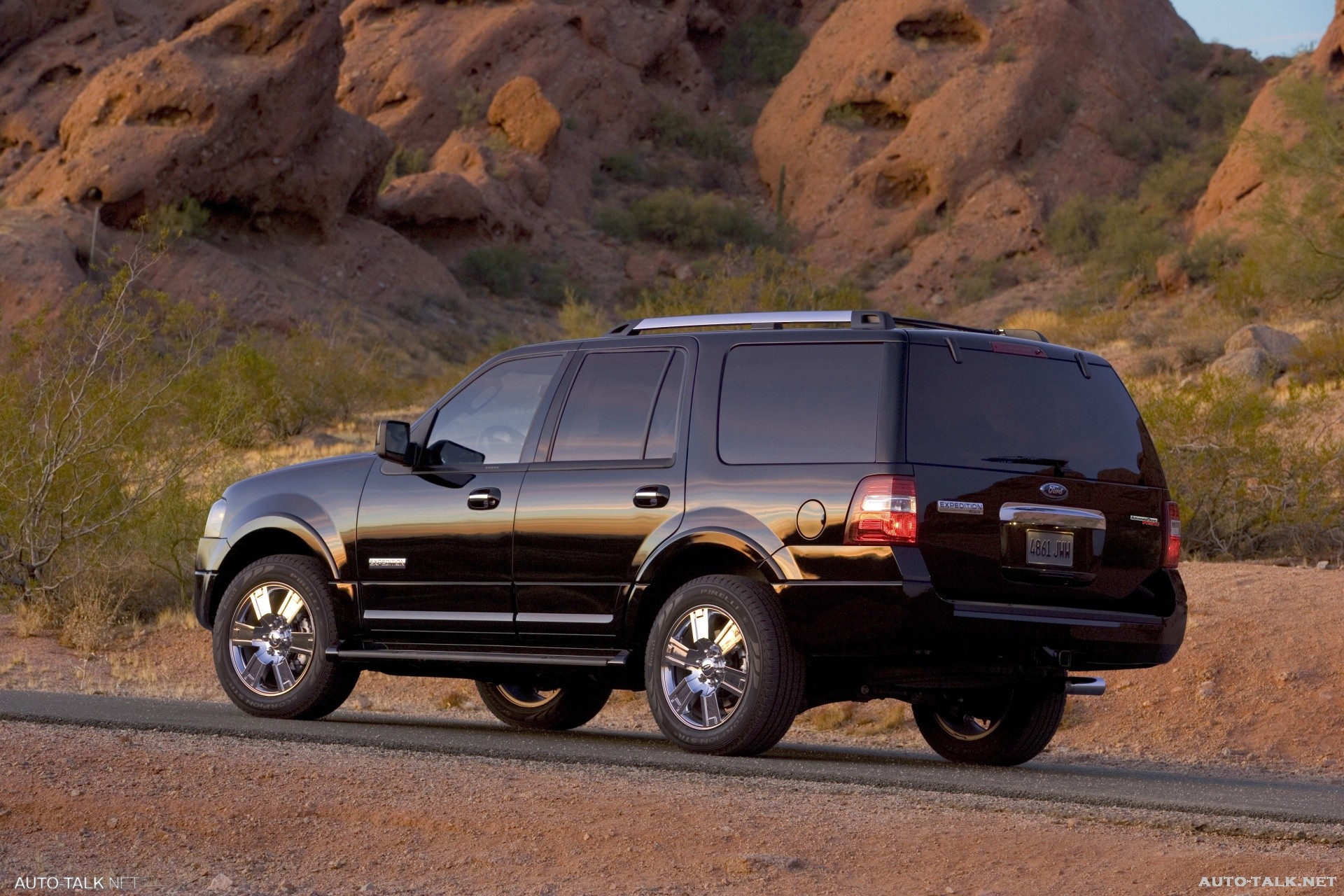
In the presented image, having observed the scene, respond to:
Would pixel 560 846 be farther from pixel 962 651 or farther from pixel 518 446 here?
pixel 518 446

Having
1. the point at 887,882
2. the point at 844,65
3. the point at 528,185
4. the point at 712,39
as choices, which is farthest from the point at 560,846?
the point at 712,39

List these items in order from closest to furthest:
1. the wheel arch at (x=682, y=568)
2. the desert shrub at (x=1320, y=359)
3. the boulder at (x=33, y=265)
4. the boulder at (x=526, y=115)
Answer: the wheel arch at (x=682, y=568)
the desert shrub at (x=1320, y=359)
the boulder at (x=33, y=265)
the boulder at (x=526, y=115)

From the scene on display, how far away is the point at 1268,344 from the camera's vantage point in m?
27.8

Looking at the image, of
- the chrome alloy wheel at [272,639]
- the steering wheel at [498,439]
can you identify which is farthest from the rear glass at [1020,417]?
the chrome alloy wheel at [272,639]

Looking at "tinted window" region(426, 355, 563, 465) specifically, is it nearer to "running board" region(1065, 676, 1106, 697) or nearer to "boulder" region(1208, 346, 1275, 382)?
"running board" region(1065, 676, 1106, 697)

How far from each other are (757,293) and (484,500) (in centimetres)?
3809

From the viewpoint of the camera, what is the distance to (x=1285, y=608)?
42.4ft

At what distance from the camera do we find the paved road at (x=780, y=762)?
22.9 feet

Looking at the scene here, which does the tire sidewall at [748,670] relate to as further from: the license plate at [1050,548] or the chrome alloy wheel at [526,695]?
the chrome alloy wheel at [526,695]

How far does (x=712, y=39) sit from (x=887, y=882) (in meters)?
66.5

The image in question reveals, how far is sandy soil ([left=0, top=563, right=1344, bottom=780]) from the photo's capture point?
11.4m

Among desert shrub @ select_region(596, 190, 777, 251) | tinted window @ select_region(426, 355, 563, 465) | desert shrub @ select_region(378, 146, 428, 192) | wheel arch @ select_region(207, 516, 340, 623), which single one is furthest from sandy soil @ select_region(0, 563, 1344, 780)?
desert shrub @ select_region(596, 190, 777, 251)

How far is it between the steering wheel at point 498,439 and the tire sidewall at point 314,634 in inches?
46.3

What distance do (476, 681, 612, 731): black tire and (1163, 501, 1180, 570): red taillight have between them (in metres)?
3.33
